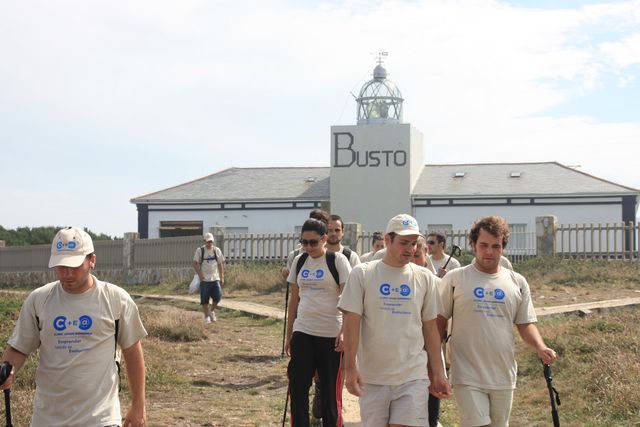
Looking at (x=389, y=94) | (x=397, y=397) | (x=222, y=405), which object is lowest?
(x=222, y=405)

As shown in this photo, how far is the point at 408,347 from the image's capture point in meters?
6.55

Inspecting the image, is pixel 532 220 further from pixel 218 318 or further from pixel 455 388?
pixel 455 388

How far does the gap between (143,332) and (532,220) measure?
3697 cm

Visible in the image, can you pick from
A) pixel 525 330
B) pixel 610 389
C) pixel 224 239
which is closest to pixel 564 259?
pixel 224 239

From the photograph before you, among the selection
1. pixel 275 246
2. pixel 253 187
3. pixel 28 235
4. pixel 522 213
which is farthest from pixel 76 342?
pixel 28 235

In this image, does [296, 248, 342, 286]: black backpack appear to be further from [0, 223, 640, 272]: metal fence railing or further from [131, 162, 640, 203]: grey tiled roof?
[131, 162, 640, 203]: grey tiled roof

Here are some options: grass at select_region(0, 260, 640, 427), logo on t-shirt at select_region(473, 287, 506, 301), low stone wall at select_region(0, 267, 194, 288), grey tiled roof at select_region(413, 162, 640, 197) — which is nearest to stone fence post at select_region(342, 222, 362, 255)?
low stone wall at select_region(0, 267, 194, 288)

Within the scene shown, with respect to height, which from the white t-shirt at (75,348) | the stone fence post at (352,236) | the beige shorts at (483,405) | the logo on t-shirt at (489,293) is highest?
the stone fence post at (352,236)

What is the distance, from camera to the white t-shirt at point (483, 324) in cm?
666

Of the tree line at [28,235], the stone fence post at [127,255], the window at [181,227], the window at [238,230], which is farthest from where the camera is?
the tree line at [28,235]

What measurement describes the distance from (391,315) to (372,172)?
119ft

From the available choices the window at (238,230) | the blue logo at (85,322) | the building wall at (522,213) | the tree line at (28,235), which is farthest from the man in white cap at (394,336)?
the tree line at (28,235)

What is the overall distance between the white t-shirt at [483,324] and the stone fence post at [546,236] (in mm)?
21798

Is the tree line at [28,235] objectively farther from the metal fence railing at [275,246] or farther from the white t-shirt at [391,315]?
the white t-shirt at [391,315]
